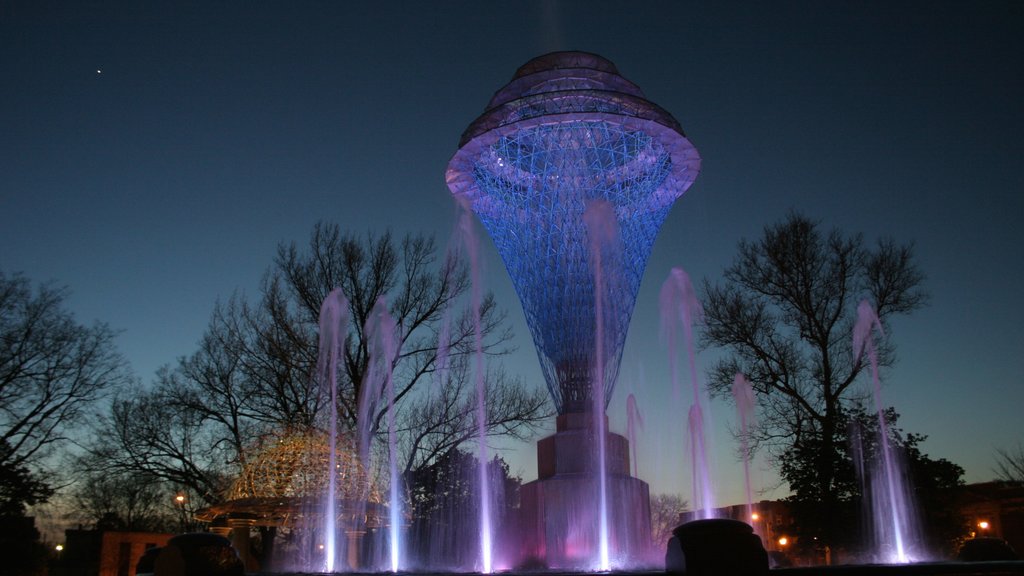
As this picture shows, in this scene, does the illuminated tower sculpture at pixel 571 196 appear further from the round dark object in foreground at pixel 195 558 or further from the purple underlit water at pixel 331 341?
the round dark object in foreground at pixel 195 558

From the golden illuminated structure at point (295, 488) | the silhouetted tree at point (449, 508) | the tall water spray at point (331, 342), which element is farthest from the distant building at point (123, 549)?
the golden illuminated structure at point (295, 488)

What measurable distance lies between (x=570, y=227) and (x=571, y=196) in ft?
3.21

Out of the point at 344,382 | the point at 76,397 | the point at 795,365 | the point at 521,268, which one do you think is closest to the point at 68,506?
the point at 76,397

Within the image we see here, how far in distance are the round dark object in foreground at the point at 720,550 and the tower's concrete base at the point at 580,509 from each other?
9.52 m

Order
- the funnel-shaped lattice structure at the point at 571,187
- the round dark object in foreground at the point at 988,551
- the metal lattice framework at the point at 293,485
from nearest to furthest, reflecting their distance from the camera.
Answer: the round dark object in foreground at the point at 988,551 → the metal lattice framework at the point at 293,485 → the funnel-shaped lattice structure at the point at 571,187

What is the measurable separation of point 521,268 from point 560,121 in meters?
4.72

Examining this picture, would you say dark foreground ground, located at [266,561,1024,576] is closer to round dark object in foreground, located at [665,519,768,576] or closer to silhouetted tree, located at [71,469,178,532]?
round dark object in foreground, located at [665,519,768,576]

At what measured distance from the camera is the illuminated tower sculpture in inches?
910

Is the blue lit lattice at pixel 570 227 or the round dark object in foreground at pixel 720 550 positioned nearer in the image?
the round dark object in foreground at pixel 720 550

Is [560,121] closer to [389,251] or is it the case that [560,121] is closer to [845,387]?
[389,251]

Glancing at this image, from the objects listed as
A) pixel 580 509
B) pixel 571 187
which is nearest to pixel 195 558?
pixel 580 509

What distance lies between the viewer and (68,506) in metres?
42.8

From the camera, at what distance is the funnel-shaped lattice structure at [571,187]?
2336cm

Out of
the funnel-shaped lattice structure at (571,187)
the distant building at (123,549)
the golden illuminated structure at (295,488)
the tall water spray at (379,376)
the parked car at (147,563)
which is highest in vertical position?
the funnel-shaped lattice structure at (571,187)
